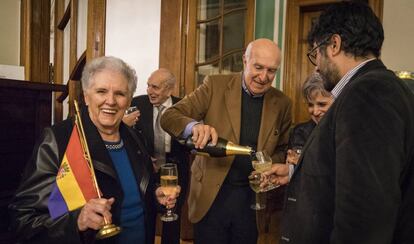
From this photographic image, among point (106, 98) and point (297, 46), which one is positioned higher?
point (297, 46)

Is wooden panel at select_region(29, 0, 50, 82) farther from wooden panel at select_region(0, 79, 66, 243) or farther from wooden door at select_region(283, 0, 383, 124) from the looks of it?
wooden door at select_region(283, 0, 383, 124)

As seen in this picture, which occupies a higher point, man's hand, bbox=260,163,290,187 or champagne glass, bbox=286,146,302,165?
champagne glass, bbox=286,146,302,165

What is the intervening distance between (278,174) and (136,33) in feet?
7.65

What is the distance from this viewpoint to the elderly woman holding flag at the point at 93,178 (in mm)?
1210

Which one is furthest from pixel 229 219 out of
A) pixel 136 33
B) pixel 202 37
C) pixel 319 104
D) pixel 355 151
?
pixel 136 33

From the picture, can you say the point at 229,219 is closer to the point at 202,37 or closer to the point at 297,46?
the point at 202,37

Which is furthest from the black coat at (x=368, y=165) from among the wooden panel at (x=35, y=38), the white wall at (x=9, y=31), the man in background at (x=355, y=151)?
the white wall at (x=9, y=31)

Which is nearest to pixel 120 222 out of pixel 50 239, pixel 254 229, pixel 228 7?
pixel 50 239

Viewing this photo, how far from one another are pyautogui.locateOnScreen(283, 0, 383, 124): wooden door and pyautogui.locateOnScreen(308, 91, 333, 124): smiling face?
66.4 inches

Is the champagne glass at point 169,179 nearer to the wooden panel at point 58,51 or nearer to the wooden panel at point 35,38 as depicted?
the wooden panel at point 35,38

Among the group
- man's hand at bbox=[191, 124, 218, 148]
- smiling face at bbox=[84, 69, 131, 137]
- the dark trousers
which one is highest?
smiling face at bbox=[84, 69, 131, 137]

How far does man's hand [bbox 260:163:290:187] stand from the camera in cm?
167

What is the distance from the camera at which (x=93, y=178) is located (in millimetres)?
1273

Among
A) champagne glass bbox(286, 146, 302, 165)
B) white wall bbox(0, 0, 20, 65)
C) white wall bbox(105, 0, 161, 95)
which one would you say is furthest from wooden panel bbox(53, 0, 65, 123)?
champagne glass bbox(286, 146, 302, 165)
